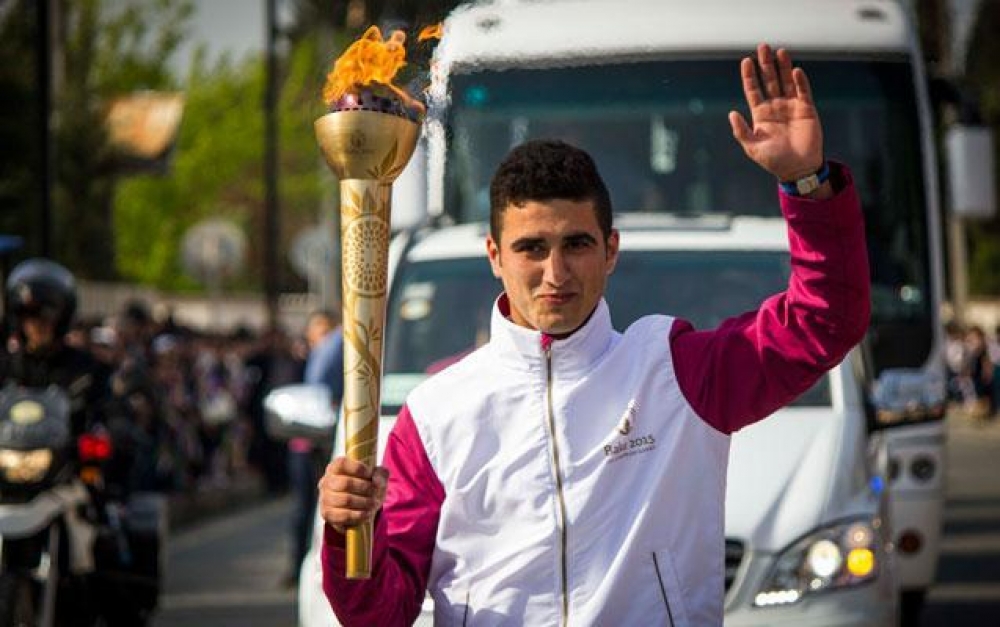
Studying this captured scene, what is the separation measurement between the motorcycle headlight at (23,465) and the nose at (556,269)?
5134 mm

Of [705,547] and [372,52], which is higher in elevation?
[372,52]

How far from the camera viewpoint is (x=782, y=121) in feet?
12.8

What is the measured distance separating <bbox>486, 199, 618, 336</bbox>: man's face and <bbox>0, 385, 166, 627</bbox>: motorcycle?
4722mm

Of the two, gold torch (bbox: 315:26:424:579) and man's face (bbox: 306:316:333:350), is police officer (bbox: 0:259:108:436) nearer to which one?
gold torch (bbox: 315:26:424:579)

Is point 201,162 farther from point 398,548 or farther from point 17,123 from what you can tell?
point 398,548

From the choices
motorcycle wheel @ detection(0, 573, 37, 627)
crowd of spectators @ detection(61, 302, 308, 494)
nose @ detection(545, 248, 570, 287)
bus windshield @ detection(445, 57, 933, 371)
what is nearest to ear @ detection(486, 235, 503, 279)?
nose @ detection(545, 248, 570, 287)

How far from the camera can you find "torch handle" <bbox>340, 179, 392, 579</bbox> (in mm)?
3783

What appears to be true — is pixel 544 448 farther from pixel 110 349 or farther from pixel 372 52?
pixel 110 349

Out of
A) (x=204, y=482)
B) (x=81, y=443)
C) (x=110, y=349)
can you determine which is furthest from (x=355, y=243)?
(x=204, y=482)

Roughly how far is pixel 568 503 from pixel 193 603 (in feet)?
31.0

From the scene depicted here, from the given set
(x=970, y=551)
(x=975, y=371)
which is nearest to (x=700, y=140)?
(x=970, y=551)

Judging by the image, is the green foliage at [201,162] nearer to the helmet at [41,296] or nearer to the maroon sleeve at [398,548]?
the helmet at [41,296]

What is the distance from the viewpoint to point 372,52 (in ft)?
13.2

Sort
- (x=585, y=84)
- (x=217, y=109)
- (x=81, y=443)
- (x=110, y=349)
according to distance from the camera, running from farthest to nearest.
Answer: (x=217, y=109) → (x=110, y=349) → (x=585, y=84) → (x=81, y=443)
